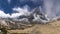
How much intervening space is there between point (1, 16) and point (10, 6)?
341 millimetres

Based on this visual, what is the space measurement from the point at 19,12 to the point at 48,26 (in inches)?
32.1

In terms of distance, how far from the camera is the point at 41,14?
14.0 ft

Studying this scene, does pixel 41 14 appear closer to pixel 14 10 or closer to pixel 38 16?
pixel 38 16

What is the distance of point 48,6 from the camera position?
4355 millimetres

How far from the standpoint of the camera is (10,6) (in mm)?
4328

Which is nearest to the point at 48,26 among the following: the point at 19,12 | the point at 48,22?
the point at 48,22

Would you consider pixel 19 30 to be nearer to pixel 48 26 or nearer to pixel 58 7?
pixel 48 26

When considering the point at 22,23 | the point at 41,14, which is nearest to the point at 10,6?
the point at 22,23

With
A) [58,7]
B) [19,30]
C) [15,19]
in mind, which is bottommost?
[19,30]

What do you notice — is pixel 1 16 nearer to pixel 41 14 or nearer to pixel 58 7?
pixel 41 14

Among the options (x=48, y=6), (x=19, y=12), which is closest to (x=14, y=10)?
(x=19, y=12)

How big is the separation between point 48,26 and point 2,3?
1.30 meters

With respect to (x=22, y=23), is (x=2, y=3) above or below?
above

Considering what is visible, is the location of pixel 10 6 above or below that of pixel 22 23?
above
